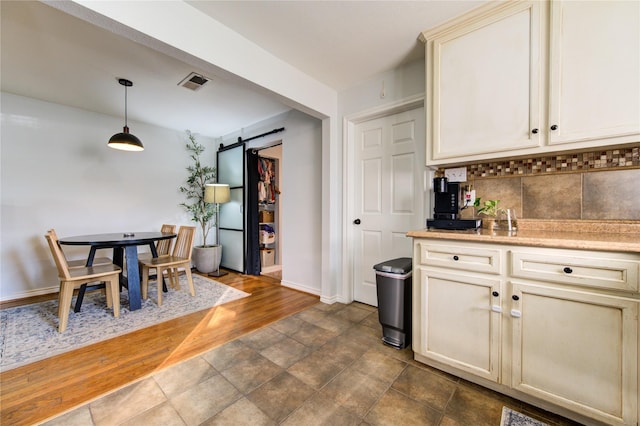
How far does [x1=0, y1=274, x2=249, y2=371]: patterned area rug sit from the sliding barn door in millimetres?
1114

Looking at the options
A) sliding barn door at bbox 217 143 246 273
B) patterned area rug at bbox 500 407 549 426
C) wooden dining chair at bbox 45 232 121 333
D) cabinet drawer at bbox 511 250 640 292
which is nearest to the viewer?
cabinet drawer at bbox 511 250 640 292

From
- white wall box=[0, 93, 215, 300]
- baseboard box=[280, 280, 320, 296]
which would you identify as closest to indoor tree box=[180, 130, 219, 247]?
white wall box=[0, 93, 215, 300]

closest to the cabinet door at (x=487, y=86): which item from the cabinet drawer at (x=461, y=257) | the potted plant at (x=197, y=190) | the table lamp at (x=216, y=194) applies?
the cabinet drawer at (x=461, y=257)

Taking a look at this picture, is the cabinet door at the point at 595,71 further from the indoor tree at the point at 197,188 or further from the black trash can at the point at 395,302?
the indoor tree at the point at 197,188

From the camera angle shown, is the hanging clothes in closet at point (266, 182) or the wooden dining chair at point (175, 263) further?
the hanging clothes in closet at point (266, 182)

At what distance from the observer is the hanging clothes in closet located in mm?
4591

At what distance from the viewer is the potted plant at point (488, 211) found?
1876mm

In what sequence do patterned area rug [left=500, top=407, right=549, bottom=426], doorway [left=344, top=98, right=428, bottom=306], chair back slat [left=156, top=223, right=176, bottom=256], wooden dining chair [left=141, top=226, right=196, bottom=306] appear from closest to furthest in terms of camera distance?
patterned area rug [left=500, top=407, right=549, bottom=426] < doorway [left=344, top=98, right=428, bottom=306] < wooden dining chair [left=141, top=226, right=196, bottom=306] < chair back slat [left=156, top=223, right=176, bottom=256]

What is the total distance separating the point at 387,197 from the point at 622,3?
6.12 ft

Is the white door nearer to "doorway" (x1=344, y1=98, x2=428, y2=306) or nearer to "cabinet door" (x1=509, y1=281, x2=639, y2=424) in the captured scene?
"doorway" (x1=344, y1=98, x2=428, y2=306)

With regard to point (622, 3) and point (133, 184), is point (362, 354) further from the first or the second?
point (133, 184)

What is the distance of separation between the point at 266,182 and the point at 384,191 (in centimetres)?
265

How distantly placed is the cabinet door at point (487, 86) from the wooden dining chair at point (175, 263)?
10.0ft

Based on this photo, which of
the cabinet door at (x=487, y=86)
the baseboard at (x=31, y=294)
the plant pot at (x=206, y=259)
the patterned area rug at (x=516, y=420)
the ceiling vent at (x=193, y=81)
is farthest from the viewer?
the plant pot at (x=206, y=259)
